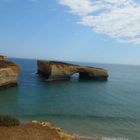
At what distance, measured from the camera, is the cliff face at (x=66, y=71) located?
70.6 m

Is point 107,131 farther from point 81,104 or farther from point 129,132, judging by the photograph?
point 81,104

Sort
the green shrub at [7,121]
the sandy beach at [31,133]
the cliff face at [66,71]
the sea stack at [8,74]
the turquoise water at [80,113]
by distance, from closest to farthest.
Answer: the sandy beach at [31,133]
the green shrub at [7,121]
the turquoise water at [80,113]
the sea stack at [8,74]
the cliff face at [66,71]

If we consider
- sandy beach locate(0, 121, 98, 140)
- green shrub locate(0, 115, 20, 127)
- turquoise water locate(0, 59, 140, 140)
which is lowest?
turquoise water locate(0, 59, 140, 140)

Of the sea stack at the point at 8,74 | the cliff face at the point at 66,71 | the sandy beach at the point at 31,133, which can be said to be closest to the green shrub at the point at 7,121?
the sandy beach at the point at 31,133

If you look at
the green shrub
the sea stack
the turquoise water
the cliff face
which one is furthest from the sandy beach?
the cliff face

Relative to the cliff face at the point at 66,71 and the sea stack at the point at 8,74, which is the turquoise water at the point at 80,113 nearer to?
the sea stack at the point at 8,74

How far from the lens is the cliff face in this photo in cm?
7059

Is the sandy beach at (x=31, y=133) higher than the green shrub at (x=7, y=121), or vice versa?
the green shrub at (x=7, y=121)

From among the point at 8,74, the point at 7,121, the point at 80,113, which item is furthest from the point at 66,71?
the point at 7,121

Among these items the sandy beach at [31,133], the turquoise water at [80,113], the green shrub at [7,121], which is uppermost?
the green shrub at [7,121]

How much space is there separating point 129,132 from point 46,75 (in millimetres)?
53252

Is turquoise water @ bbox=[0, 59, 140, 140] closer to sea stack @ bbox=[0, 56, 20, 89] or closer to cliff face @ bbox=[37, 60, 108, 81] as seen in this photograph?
sea stack @ bbox=[0, 56, 20, 89]

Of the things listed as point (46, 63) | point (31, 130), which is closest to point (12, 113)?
point (31, 130)

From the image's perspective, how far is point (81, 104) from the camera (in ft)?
131
